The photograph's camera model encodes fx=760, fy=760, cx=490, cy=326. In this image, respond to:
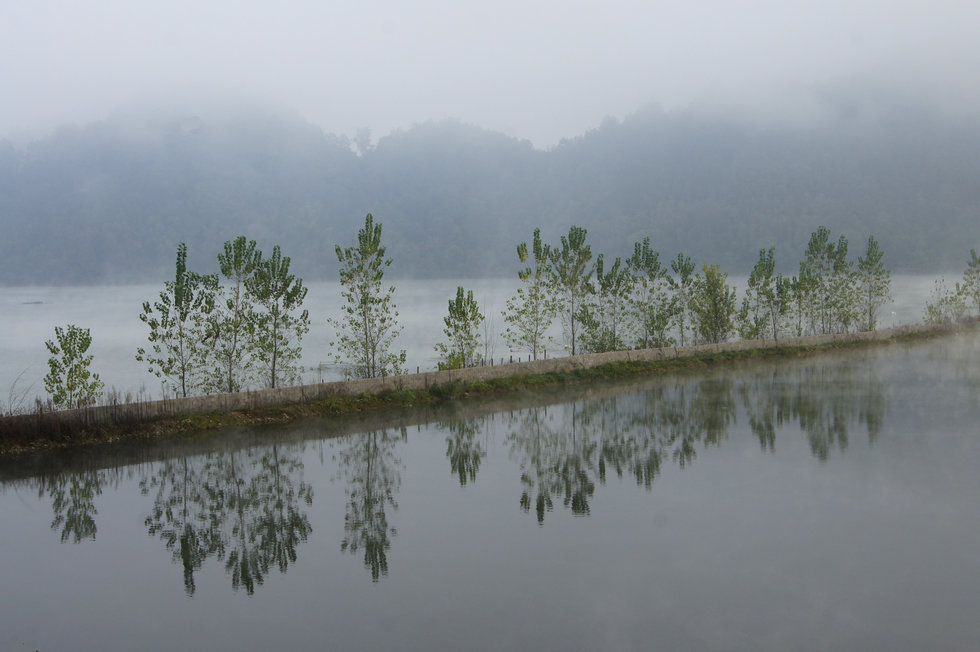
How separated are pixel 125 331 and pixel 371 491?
86585 millimetres

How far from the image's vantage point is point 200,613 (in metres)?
12.2

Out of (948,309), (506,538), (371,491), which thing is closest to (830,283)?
(948,309)

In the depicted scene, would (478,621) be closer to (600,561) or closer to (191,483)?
(600,561)

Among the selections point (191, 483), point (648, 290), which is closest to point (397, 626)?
point (191, 483)

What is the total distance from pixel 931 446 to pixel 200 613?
20.6 metres

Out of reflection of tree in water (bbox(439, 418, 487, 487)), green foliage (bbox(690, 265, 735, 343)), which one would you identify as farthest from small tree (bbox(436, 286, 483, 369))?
green foliage (bbox(690, 265, 735, 343))

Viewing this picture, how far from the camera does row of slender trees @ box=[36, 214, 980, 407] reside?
29.5 metres

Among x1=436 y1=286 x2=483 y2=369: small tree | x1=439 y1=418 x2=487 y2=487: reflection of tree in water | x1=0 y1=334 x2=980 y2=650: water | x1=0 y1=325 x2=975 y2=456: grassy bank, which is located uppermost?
x1=436 y1=286 x2=483 y2=369: small tree

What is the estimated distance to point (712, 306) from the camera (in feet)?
165

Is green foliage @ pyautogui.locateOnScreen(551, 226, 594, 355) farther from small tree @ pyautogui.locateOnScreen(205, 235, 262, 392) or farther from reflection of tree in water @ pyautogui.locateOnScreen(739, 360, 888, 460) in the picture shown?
small tree @ pyautogui.locateOnScreen(205, 235, 262, 392)

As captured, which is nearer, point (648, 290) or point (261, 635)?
point (261, 635)

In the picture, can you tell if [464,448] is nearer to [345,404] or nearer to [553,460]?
[553,460]

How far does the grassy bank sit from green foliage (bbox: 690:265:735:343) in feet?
12.9

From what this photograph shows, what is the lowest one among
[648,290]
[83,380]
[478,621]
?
[478,621]
